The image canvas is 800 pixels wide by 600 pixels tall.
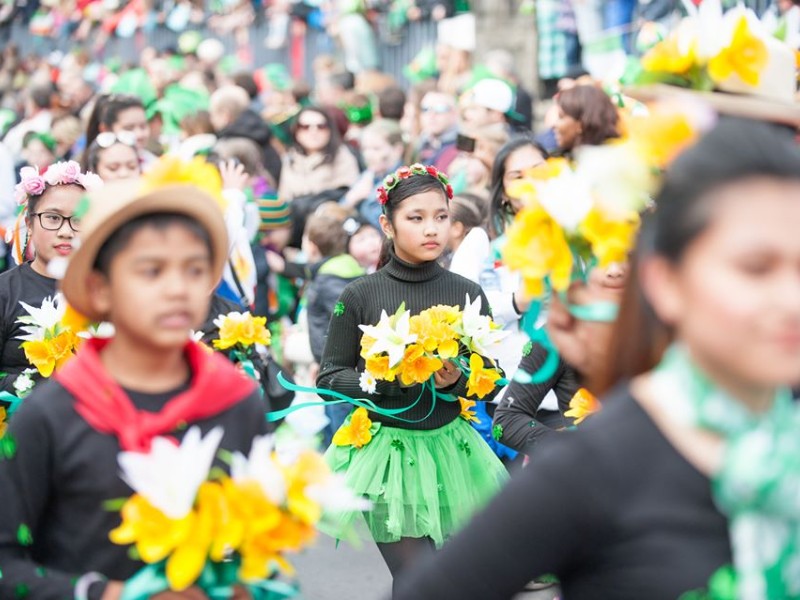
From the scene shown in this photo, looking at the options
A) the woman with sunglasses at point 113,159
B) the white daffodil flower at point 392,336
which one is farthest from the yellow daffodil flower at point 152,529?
the woman with sunglasses at point 113,159

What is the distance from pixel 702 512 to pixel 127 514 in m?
1.22

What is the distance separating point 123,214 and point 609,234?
3.58ft

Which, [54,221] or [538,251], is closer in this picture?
[538,251]

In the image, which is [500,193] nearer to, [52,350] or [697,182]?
[52,350]

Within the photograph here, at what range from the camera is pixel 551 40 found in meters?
13.7

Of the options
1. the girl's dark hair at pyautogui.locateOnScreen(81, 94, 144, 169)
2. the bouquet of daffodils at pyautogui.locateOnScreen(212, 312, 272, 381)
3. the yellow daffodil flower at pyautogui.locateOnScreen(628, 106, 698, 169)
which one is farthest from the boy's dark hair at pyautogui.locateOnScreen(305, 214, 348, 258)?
the yellow daffodil flower at pyautogui.locateOnScreen(628, 106, 698, 169)

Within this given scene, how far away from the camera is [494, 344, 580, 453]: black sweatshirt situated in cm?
533

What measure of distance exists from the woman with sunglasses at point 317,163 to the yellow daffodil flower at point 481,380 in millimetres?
5400

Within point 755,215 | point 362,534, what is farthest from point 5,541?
point 362,534

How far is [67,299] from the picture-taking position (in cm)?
334

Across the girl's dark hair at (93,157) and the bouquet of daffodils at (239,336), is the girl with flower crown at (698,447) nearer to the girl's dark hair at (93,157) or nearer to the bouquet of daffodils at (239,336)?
the bouquet of daffodils at (239,336)

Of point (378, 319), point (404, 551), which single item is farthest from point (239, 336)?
point (404, 551)

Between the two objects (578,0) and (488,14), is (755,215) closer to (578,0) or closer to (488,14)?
(578,0)

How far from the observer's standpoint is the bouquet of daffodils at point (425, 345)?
227 inches
